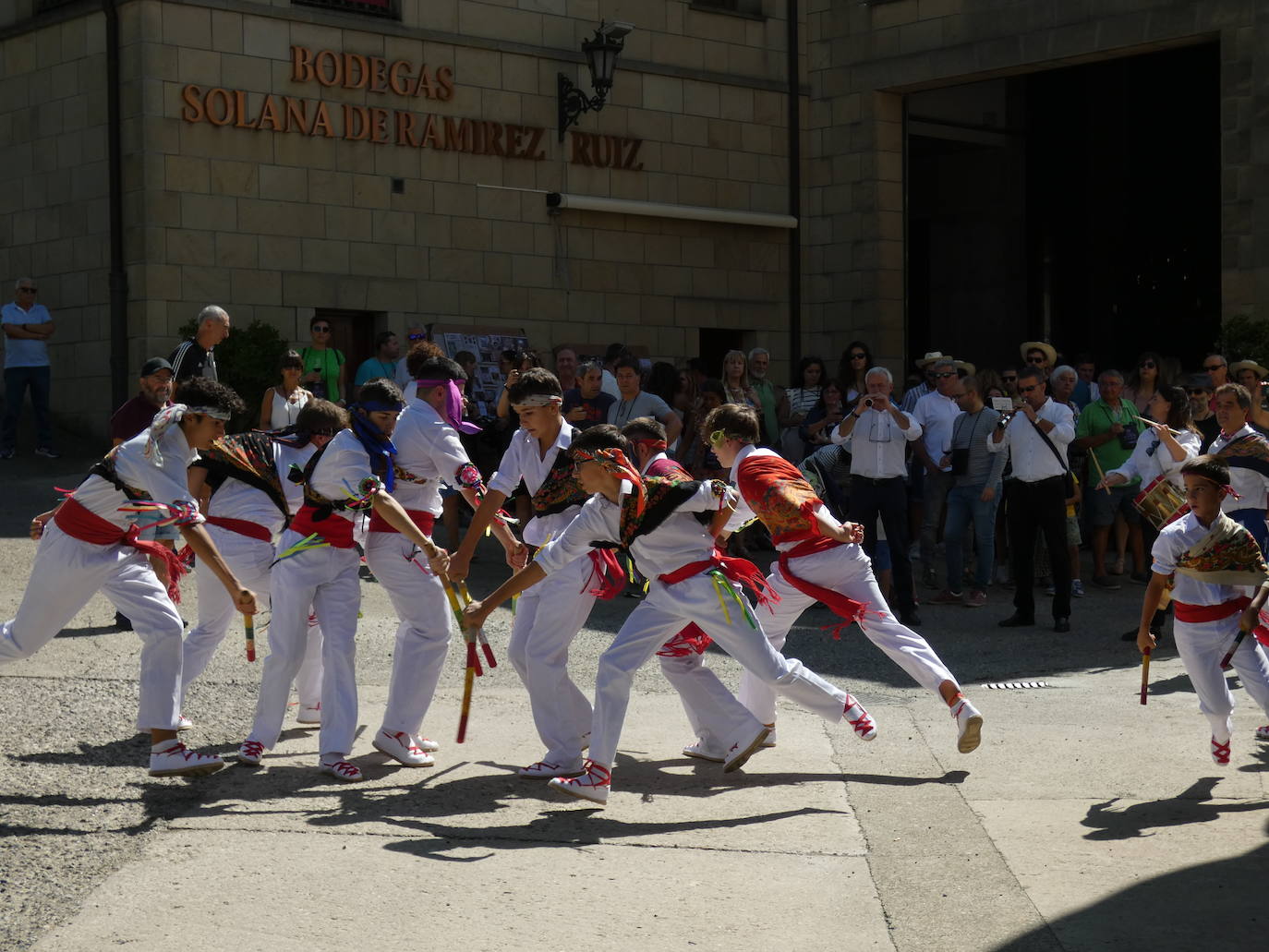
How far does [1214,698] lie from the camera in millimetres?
6781

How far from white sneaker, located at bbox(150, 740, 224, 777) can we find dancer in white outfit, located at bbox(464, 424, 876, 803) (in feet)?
4.13

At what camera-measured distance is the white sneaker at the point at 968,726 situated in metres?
6.79

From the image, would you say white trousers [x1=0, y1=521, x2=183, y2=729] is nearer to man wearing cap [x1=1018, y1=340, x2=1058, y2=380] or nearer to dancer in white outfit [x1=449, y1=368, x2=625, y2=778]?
dancer in white outfit [x1=449, y1=368, x2=625, y2=778]

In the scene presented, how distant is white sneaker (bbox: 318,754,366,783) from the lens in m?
6.71

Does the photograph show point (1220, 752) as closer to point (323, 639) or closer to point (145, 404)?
point (323, 639)

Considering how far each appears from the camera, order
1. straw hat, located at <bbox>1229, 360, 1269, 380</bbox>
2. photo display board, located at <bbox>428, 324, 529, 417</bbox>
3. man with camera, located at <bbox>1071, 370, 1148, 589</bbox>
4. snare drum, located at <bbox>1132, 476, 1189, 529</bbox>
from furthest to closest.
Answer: photo display board, located at <bbox>428, 324, 529, 417</bbox>, man with camera, located at <bbox>1071, 370, 1148, 589</bbox>, straw hat, located at <bbox>1229, 360, 1269, 380</bbox>, snare drum, located at <bbox>1132, 476, 1189, 529</bbox>

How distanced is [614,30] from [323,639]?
12.1m

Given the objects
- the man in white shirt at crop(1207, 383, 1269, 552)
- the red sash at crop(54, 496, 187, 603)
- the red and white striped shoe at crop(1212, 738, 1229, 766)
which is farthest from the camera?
the man in white shirt at crop(1207, 383, 1269, 552)

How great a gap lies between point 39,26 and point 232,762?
12.3 m

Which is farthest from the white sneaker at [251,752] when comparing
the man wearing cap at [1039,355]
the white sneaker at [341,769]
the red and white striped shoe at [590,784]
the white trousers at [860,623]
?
the man wearing cap at [1039,355]

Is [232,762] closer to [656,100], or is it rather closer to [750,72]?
[656,100]

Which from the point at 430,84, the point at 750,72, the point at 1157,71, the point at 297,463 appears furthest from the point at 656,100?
the point at 297,463

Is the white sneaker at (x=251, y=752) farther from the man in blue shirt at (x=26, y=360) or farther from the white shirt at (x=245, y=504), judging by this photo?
the man in blue shirt at (x=26, y=360)

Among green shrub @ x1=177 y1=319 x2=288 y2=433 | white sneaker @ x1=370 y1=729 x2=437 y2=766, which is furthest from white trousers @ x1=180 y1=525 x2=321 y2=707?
green shrub @ x1=177 y1=319 x2=288 y2=433
